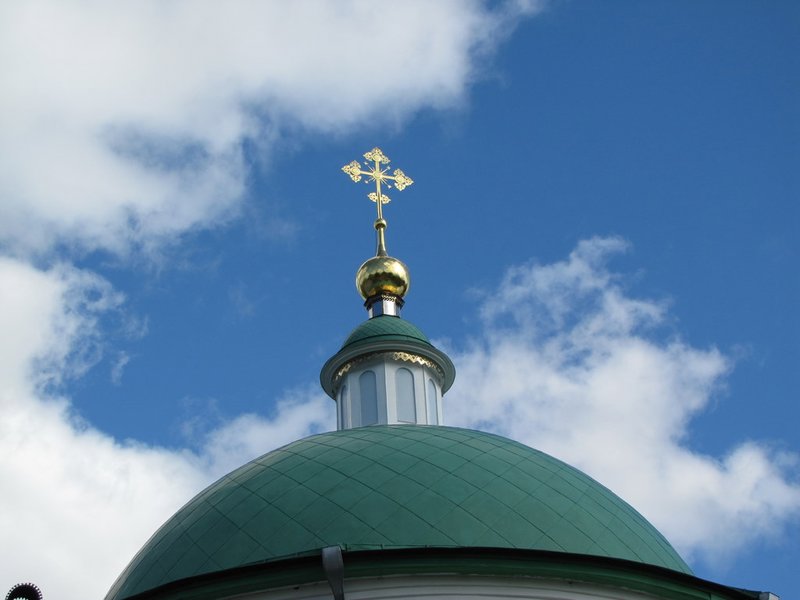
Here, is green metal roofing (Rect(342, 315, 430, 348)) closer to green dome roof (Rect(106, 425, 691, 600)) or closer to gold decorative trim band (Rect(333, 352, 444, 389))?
gold decorative trim band (Rect(333, 352, 444, 389))

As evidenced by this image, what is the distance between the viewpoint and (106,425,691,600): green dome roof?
32.3 ft

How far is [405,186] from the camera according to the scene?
60.6 ft

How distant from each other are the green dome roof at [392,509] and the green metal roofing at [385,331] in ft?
12.7

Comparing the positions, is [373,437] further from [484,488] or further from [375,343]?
[375,343]

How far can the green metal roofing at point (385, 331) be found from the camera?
15836 millimetres

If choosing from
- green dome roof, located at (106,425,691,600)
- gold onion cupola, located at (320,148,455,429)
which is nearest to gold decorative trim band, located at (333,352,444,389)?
gold onion cupola, located at (320,148,455,429)

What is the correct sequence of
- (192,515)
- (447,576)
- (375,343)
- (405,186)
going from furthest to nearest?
(405,186)
(375,343)
(192,515)
(447,576)

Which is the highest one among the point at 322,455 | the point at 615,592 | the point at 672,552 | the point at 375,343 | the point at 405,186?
the point at 405,186

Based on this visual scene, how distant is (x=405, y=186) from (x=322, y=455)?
789cm

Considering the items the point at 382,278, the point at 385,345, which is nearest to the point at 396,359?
the point at 385,345

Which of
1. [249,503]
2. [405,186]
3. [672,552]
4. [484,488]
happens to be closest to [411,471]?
[484,488]

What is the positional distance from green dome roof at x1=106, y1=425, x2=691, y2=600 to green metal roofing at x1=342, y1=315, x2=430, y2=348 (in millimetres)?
3878

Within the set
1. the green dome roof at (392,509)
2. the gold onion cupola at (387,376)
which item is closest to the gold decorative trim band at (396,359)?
the gold onion cupola at (387,376)

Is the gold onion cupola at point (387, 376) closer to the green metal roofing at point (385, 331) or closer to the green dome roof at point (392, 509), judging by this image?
the green metal roofing at point (385, 331)
